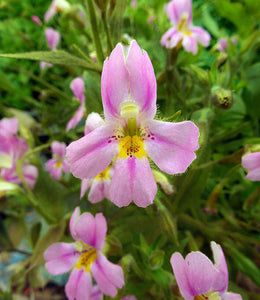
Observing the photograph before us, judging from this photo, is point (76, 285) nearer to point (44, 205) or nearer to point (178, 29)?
point (44, 205)

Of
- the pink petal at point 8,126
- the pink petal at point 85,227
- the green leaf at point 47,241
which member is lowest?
the green leaf at point 47,241

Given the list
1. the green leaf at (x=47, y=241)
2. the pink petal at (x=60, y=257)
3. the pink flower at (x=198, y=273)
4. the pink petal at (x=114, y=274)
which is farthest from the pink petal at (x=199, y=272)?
the green leaf at (x=47, y=241)

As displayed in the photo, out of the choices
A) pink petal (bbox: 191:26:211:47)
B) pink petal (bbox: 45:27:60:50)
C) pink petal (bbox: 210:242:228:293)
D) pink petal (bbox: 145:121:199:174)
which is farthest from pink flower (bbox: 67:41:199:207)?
pink petal (bbox: 45:27:60:50)

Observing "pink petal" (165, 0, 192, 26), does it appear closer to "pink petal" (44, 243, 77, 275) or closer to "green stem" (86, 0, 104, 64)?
"green stem" (86, 0, 104, 64)

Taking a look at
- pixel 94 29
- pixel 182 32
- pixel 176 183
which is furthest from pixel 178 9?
pixel 176 183

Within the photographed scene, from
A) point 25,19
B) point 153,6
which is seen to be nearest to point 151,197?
point 153,6

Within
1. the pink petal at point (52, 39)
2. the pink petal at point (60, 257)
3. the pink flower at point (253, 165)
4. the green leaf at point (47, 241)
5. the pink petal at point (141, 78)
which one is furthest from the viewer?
the pink petal at point (52, 39)

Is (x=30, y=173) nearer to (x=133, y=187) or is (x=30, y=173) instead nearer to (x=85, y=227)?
(x=85, y=227)

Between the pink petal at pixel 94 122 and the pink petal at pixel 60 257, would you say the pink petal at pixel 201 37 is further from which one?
the pink petal at pixel 60 257
